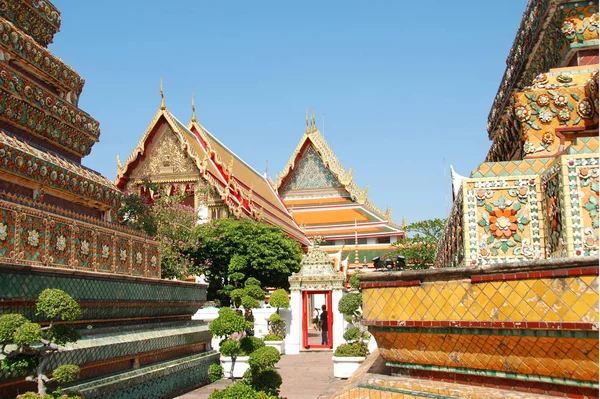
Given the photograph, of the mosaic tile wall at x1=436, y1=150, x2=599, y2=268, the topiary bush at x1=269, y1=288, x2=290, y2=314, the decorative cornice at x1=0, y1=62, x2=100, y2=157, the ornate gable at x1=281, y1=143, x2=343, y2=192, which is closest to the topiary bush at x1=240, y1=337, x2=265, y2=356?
the decorative cornice at x1=0, y1=62, x2=100, y2=157

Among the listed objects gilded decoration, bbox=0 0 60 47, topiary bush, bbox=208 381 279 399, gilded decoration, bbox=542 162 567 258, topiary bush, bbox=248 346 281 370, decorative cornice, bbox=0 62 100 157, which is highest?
gilded decoration, bbox=0 0 60 47

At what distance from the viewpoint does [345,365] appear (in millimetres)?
12688

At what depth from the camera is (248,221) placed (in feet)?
83.7

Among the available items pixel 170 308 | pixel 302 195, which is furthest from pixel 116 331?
pixel 302 195

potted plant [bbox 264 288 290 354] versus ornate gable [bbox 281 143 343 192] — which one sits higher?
ornate gable [bbox 281 143 343 192]

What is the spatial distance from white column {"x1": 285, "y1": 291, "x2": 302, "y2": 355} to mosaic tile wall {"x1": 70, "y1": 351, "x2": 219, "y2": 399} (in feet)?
29.7

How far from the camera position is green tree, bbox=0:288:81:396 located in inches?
181

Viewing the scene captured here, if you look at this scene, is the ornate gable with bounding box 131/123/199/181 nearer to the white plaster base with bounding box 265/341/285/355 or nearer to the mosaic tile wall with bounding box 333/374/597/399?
the white plaster base with bounding box 265/341/285/355

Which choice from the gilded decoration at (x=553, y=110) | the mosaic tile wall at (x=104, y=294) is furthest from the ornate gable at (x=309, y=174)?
the gilded decoration at (x=553, y=110)

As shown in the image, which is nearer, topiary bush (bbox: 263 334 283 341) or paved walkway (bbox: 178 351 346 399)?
paved walkway (bbox: 178 351 346 399)

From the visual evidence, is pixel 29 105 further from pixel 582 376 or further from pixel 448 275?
pixel 582 376

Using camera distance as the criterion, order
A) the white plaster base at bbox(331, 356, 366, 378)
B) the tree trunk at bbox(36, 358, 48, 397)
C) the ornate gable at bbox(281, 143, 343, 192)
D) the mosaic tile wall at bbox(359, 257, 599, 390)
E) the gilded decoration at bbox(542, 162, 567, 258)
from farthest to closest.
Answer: the ornate gable at bbox(281, 143, 343, 192) < the white plaster base at bbox(331, 356, 366, 378) < the tree trunk at bbox(36, 358, 48, 397) < the gilded decoration at bbox(542, 162, 567, 258) < the mosaic tile wall at bbox(359, 257, 599, 390)

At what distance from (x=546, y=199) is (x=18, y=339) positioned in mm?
3488

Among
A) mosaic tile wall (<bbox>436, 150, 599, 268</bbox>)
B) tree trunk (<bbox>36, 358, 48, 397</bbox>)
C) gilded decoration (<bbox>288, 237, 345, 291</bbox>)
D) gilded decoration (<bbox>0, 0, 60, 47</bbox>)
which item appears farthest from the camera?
gilded decoration (<bbox>288, 237, 345, 291</bbox>)
